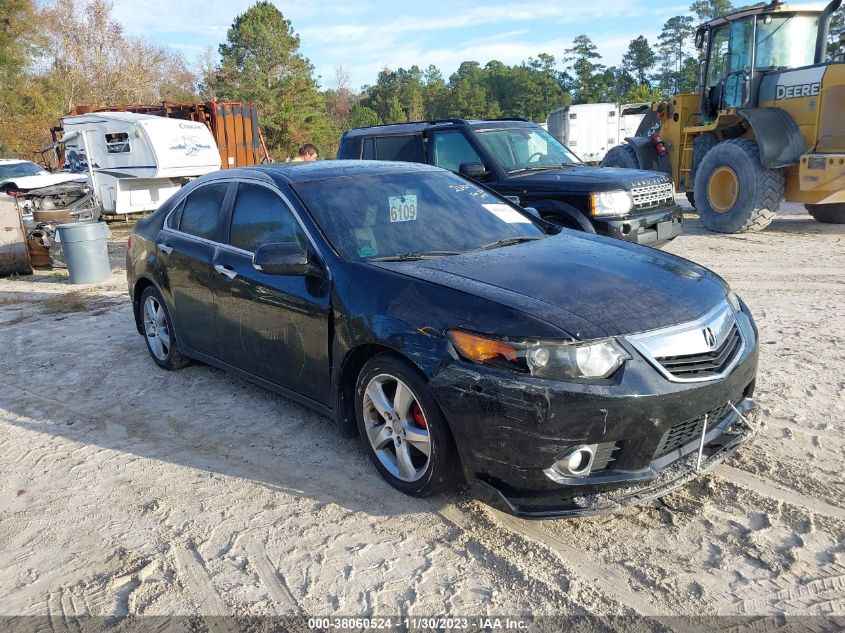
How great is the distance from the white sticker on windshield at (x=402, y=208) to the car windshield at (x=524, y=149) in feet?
13.2

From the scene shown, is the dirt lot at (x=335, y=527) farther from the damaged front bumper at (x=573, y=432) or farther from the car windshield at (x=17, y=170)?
the car windshield at (x=17, y=170)

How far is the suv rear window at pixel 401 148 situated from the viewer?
8.80 meters

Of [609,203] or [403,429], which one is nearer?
[403,429]

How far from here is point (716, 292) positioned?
11.8 ft

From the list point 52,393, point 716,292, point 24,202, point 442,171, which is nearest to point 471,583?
point 716,292

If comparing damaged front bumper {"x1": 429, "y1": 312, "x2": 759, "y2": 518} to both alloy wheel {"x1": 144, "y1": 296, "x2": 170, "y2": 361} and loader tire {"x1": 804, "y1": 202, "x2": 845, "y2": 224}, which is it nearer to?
A: alloy wheel {"x1": 144, "y1": 296, "x2": 170, "y2": 361}

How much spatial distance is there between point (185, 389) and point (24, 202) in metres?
8.47

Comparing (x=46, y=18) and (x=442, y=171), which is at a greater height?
(x=46, y=18)

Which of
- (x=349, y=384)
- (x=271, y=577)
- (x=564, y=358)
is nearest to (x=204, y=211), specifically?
(x=349, y=384)

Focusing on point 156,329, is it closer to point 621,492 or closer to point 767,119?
point 621,492

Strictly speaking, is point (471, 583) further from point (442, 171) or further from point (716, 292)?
point (442, 171)

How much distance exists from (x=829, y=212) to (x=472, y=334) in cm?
1117

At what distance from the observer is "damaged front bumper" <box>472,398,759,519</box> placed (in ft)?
9.64

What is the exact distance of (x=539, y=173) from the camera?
817 centimetres
